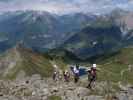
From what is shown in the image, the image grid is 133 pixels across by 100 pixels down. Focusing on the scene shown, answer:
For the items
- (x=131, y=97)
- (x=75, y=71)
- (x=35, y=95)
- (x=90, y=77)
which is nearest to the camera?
(x=131, y=97)

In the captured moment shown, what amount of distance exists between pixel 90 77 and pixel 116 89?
15.9 ft

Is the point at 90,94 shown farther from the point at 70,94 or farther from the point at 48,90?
the point at 48,90

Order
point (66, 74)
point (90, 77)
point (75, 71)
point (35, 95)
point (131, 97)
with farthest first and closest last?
point (66, 74)
point (75, 71)
point (90, 77)
point (35, 95)
point (131, 97)

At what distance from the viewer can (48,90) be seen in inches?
2640

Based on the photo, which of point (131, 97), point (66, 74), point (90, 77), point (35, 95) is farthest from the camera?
point (66, 74)

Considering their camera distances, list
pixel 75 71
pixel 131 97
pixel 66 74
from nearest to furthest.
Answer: pixel 131 97 < pixel 75 71 < pixel 66 74

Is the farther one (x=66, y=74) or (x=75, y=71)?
(x=66, y=74)

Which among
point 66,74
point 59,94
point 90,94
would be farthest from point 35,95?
point 66,74

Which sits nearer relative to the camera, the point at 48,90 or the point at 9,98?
the point at 9,98

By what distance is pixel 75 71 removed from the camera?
77.3 m

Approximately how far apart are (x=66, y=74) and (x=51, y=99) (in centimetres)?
2745

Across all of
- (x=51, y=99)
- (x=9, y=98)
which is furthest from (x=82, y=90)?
(x=9, y=98)

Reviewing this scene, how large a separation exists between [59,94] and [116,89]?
11215 mm

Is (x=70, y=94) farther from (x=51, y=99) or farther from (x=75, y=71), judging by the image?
(x=75, y=71)
